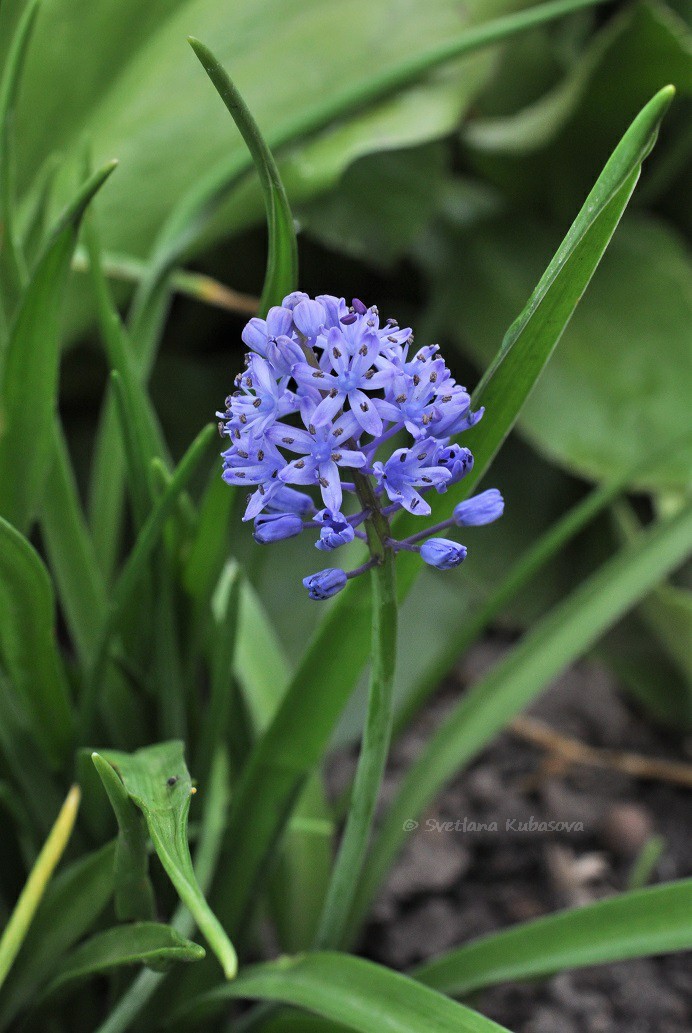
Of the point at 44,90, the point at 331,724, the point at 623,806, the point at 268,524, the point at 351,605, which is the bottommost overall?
the point at 623,806

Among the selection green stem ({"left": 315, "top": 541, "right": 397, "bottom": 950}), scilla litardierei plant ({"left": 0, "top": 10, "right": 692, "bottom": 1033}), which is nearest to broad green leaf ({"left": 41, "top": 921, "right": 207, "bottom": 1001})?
scilla litardierei plant ({"left": 0, "top": 10, "right": 692, "bottom": 1033})

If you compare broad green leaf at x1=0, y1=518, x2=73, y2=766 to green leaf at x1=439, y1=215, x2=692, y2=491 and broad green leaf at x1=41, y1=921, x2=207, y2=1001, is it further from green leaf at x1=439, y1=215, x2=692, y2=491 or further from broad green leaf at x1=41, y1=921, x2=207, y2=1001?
green leaf at x1=439, y1=215, x2=692, y2=491

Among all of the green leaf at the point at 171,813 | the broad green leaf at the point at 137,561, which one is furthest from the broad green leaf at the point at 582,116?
Result: the green leaf at the point at 171,813

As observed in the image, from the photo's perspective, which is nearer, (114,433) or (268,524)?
(268,524)

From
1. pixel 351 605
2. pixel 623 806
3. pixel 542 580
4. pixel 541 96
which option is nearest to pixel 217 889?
pixel 351 605

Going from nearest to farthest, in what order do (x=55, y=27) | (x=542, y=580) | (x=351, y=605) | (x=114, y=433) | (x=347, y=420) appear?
(x=347, y=420) < (x=351, y=605) < (x=114, y=433) < (x=55, y=27) < (x=542, y=580)

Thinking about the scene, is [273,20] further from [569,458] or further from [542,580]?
[542,580]

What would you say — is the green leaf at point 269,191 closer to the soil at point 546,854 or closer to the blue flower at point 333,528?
the blue flower at point 333,528
